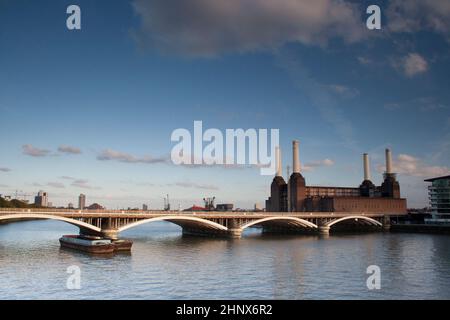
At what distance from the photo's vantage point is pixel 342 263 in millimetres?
43500

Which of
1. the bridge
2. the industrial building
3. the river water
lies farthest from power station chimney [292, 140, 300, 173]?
the river water

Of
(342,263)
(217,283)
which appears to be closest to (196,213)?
(342,263)

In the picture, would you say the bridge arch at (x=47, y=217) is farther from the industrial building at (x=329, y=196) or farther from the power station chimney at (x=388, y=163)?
the power station chimney at (x=388, y=163)

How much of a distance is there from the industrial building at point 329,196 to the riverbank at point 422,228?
19196 millimetres

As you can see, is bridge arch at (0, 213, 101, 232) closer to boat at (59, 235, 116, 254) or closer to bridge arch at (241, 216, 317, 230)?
boat at (59, 235, 116, 254)

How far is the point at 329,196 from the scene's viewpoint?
127m

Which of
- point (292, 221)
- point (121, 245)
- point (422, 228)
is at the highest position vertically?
point (292, 221)

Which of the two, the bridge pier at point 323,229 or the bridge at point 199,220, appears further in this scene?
the bridge pier at point 323,229

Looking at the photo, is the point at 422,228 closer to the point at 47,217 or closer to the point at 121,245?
the point at 121,245

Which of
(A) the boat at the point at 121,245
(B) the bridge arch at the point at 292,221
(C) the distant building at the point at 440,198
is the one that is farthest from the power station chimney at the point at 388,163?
(A) the boat at the point at 121,245

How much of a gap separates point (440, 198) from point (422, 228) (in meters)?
10.4

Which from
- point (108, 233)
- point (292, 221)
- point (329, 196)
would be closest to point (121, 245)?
point (108, 233)

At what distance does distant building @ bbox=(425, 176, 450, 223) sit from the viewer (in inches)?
3962

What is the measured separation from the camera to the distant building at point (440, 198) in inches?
3962
